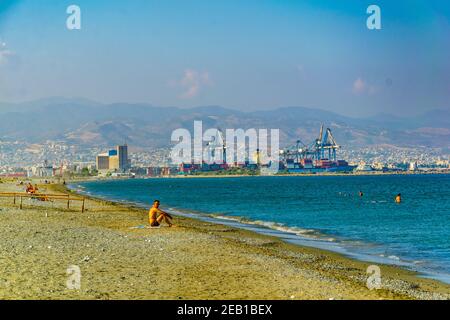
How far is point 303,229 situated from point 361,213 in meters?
16.4

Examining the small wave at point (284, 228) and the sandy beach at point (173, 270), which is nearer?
the sandy beach at point (173, 270)

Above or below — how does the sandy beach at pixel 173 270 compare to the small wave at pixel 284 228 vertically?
above

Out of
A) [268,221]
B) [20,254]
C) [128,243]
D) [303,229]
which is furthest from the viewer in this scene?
[268,221]

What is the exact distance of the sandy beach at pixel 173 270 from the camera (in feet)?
41.7

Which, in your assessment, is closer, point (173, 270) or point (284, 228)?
point (173, 270)

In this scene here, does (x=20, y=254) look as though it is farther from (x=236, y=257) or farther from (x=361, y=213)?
(x=361, y=213)

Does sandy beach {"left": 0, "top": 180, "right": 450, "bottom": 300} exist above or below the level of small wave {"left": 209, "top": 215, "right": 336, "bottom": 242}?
above

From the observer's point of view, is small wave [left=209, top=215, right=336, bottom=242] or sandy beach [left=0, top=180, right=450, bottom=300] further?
small wave [left=209, top=215, right=336, bottom=242]

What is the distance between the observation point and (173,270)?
1550 centimetres

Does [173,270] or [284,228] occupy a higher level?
[173,270]

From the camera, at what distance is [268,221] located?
1654 inches

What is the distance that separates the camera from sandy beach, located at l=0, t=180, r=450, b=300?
12695 millimetres
